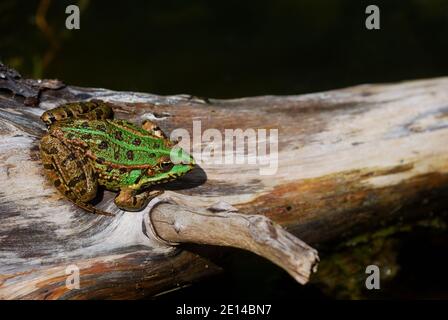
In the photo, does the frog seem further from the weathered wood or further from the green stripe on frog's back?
the weathered wood

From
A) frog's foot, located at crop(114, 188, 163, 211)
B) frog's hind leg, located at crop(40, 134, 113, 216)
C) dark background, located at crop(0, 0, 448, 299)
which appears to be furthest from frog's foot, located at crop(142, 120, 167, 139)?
dark background, located at crop(0, 0, 448, 299)

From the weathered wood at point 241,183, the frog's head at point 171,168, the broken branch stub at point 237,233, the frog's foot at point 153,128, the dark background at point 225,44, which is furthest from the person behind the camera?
the dark background at point 225,44

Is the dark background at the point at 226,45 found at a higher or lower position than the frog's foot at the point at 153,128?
higher

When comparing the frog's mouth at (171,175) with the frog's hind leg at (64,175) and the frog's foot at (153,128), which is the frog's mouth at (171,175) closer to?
the frog's foot at (153,128)

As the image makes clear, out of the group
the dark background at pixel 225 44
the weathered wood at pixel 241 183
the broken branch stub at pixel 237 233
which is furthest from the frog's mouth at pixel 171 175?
the dark background at pixel 225 44

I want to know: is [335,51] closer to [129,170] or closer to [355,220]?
[355,220]

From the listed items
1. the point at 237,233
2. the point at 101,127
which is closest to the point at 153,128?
the point at 101,127

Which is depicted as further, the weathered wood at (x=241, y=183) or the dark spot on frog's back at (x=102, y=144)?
the dark spot on frog's back at (x=102, y=144)
